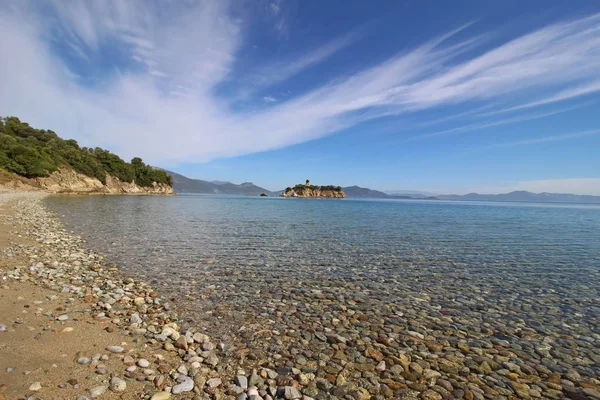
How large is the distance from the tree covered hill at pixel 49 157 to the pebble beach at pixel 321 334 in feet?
377

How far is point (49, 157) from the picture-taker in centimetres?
11200

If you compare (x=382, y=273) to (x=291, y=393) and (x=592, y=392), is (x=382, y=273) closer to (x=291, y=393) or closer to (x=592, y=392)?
(x=592, y=392)

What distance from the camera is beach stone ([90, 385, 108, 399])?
4.91m

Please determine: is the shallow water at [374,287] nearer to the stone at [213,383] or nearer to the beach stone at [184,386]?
the stone at [213,383]

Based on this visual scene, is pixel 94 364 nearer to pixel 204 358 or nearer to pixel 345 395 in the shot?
pixel 204 358

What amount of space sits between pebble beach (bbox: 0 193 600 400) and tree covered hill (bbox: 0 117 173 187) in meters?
115

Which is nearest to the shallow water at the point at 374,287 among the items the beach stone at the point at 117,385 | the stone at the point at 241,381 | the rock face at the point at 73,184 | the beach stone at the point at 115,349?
the stone at the point at 241,381

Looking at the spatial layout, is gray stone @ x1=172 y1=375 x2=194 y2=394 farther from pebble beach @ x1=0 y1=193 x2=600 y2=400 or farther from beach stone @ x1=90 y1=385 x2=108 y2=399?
beach stone @ x1=90 y1=385 x2=108 y2=399

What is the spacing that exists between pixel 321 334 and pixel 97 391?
5.00m

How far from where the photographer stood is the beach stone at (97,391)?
16.1 feet

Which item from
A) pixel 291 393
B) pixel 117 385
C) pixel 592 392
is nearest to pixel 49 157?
pixel 117 385

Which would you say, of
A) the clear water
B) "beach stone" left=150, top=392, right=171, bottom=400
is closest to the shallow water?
the clear water

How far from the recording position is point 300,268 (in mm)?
15047

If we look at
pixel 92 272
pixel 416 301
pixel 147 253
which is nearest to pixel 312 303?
pixel 416 301
